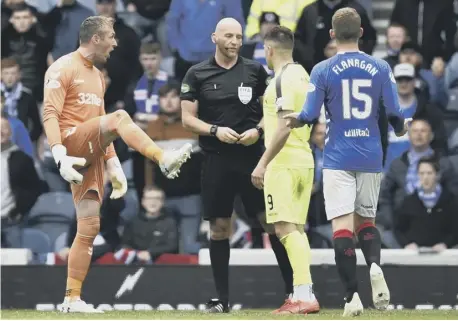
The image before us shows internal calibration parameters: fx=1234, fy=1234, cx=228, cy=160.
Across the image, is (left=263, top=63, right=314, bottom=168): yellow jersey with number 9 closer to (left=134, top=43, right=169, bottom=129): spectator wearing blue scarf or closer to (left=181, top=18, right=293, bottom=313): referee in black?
(left=181, top=18, right=293, bottom=313): referee in black

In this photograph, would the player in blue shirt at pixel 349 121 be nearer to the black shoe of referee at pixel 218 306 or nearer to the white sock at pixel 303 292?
the white sock at pixel 303 292

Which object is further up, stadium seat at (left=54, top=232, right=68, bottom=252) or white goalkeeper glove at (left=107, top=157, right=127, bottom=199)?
white goalkeeper glove at (left=107, top=157, right=127, bottom=199)

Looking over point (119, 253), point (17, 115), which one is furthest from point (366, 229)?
point (17, 115)

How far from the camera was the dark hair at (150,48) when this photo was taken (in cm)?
1305

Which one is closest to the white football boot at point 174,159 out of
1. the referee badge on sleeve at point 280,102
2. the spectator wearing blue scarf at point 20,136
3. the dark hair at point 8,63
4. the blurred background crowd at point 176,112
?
the referee badge on sleeve at point 280,102

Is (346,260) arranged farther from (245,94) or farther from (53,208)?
(53,208)

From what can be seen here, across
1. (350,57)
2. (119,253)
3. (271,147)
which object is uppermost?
(350,57)

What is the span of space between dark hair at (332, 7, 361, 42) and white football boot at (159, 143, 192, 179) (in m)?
1.32

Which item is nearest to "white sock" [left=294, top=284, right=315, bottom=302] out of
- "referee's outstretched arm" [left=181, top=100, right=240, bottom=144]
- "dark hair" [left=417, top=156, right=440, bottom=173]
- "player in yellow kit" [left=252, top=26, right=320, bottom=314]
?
"player in yellow kit" [left=252, top=26, right=320, bottom=314]

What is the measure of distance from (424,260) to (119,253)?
3092mm

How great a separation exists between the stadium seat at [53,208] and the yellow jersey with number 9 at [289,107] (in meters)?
3.98

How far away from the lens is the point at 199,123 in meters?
9.88

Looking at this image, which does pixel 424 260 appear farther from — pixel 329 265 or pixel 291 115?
pixel 291 115

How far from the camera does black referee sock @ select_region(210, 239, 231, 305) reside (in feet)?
32.6
